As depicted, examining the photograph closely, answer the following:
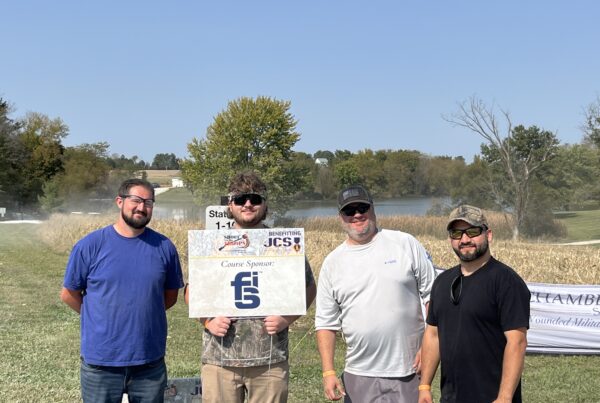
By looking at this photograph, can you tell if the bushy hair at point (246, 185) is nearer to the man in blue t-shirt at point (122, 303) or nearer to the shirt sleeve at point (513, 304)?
the man in blue t-shirt at point (122, 303)

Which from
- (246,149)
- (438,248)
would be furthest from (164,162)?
(438,248)

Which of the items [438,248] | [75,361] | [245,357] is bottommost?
[75,361]

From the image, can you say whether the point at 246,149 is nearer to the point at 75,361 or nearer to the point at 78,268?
the point at 75,361

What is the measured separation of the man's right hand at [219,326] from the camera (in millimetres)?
4023

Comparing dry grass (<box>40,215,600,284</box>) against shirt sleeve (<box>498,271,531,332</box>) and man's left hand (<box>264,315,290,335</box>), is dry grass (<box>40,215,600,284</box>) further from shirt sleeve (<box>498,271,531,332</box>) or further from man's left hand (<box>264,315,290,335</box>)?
shirt sleeve (<box>498,271,531,332</box>)

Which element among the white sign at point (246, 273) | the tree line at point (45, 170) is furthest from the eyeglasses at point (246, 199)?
the tree line at point (45, 170)

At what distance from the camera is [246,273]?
165 inches

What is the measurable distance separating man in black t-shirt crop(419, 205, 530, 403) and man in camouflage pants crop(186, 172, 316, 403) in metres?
1.07

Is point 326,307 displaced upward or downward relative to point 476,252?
downward

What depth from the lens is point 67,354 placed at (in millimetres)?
9086

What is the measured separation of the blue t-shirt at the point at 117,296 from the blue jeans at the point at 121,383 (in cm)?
8

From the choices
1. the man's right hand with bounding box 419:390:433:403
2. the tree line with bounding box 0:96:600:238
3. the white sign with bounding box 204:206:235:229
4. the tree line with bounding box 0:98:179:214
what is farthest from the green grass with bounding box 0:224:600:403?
the tree line with bounding box 0:98:179:214

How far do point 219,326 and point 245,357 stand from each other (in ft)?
0.86

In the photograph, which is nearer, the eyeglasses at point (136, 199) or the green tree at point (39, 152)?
the eyeglasses at point (136, 199)
